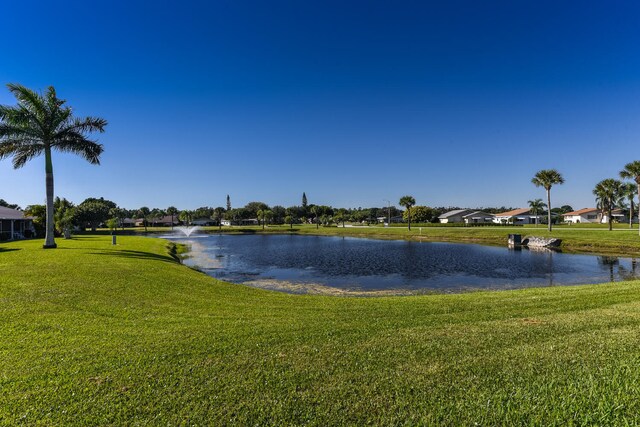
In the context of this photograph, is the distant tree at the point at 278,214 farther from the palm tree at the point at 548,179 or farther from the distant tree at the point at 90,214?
the palm tree at the point at 548,179

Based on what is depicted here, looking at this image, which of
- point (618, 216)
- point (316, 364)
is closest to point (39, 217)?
point (316, 364)

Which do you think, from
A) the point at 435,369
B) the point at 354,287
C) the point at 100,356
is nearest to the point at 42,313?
the point at 100,356

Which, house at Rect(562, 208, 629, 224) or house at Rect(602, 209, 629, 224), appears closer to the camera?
house at Rect(602, 209, 629, 224)

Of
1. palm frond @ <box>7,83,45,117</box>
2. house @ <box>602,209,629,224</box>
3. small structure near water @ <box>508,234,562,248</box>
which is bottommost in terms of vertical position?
small structure near water @ <box>508,234,562,248</box>

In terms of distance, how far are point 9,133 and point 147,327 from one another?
24951 millimetres

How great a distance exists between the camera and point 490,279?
23.5 m

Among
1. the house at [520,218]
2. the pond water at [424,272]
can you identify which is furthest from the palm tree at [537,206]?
the pond water at [424,272]

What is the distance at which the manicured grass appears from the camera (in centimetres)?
432

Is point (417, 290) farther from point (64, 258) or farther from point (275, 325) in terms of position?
point (64, 258)

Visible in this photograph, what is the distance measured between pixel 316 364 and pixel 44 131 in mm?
28668

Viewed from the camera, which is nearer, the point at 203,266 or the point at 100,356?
the point at 100,356

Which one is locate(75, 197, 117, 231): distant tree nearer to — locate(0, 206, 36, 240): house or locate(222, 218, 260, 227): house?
locate(0, 206, 36, 240): house

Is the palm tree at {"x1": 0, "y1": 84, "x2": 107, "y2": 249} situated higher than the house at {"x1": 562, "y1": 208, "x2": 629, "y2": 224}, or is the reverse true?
the palm tree at {"x1": 0, "y1": 84, "x2": 107, "y2": 249}

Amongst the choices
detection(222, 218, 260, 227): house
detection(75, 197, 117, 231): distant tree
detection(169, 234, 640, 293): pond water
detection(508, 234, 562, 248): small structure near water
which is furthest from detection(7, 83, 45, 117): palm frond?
detection(222, 218, 260, 227): house
